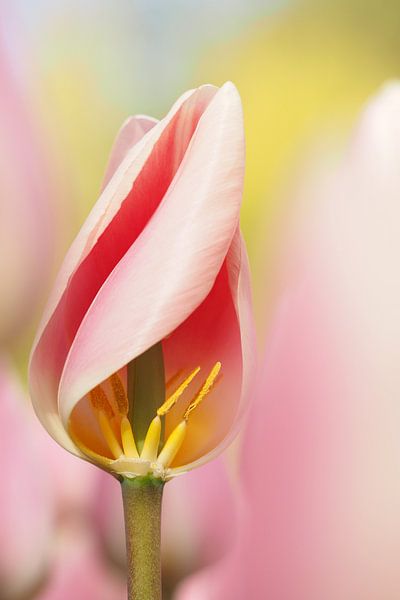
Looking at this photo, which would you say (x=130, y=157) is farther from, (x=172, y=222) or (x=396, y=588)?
(x=396, y=588)

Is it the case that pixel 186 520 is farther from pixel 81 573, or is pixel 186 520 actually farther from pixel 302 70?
pixel 302 70

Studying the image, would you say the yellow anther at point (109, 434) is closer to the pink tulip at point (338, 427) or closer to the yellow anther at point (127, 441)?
the yellow anther at point (127, 441)

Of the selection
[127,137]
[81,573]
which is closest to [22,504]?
[81,573]

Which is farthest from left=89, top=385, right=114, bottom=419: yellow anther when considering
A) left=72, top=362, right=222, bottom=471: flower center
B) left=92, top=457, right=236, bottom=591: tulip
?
left=92, top=457, right=236, bottom=591: tulip

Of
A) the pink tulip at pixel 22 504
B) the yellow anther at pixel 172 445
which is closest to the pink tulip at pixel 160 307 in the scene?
the yellow anther at pixel 172 445

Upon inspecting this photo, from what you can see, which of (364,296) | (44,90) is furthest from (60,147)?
(364,296)

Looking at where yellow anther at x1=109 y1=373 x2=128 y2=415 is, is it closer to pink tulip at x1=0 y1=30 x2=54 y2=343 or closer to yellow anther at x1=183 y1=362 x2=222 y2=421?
yellow anther at x1=183 y1=362 x2=222 y2=421

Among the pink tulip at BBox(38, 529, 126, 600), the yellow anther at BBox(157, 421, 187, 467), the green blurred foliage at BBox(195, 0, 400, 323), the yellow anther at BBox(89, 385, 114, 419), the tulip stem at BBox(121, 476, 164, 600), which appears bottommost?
the pink tulip at BBox(38, 529, 126, 600)
